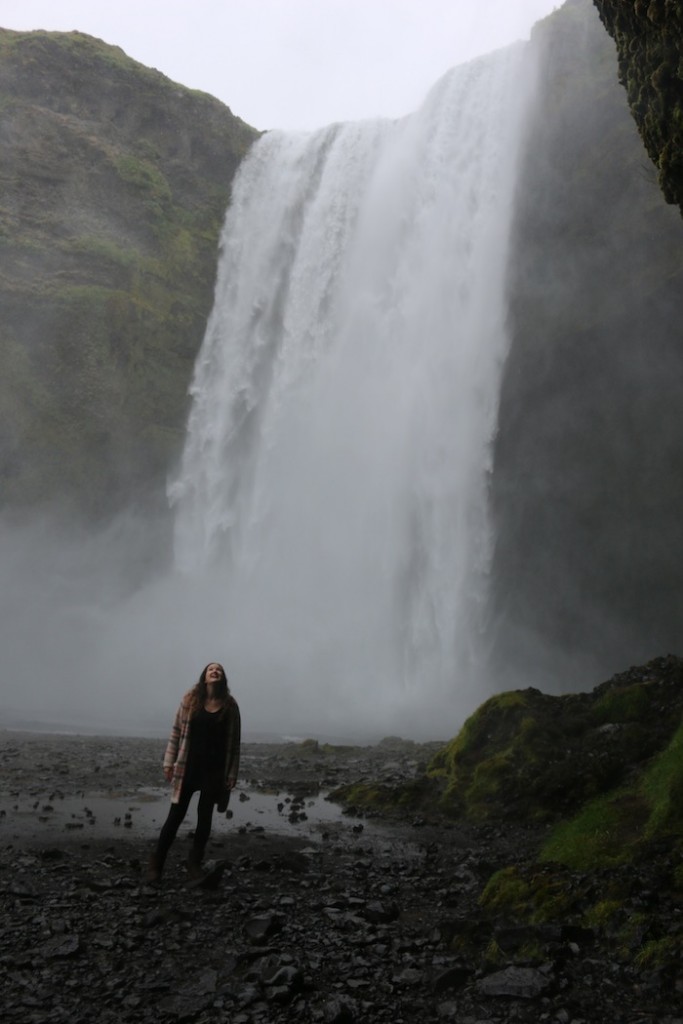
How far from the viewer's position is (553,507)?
29969 millimetres

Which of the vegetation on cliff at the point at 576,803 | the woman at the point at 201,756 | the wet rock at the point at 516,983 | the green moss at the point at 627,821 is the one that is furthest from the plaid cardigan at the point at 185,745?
the green moss at the point at 627,821

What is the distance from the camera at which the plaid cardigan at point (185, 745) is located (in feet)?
22.5

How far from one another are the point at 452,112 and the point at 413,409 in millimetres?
13904

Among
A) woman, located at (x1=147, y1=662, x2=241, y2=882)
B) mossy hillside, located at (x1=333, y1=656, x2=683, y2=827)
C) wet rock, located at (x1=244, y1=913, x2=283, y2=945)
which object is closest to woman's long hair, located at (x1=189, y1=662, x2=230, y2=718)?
woman, located at (x1=147, y1=662, x2=241, y2=882)

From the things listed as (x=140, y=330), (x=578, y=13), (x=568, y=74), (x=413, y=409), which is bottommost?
(x=413, y=409)

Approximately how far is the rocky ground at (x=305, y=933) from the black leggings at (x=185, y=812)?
30 cm

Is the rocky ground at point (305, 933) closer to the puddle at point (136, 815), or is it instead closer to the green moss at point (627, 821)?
the puddle at point (136, 815)

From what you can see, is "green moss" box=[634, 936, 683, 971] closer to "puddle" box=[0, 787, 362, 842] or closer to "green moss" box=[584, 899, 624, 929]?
"green moss" box=[584, 899, 624, 929]

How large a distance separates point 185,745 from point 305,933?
6.21 ft

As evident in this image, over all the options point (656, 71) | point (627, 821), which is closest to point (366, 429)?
point (656, 71)

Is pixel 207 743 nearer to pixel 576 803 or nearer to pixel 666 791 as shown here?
pixel 666 791

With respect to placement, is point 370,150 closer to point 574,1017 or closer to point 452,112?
point 452,112

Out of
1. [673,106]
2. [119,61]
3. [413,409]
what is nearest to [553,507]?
[413,409]

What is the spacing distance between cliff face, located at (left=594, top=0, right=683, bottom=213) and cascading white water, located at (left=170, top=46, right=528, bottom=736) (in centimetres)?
1975
